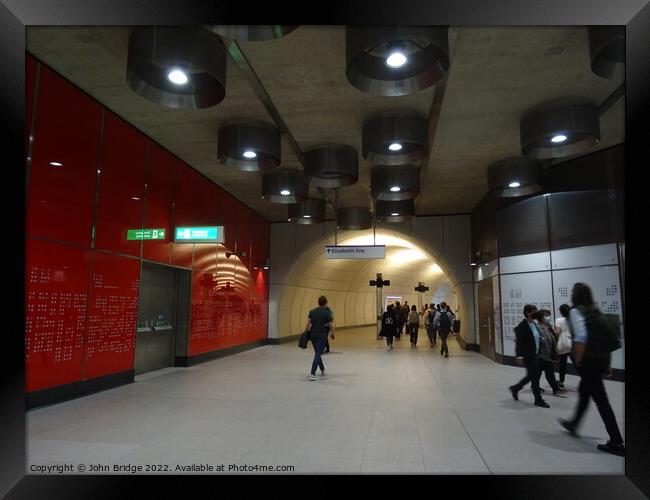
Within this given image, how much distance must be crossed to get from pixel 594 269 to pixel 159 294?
351 inches

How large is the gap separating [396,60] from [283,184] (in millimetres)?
5421

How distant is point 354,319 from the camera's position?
28.4m

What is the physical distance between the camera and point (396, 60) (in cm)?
479

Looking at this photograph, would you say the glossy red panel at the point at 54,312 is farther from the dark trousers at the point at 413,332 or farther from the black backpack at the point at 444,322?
the dark trousers at the point at 413,332

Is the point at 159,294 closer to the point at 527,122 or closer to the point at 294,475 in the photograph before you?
the point at 294,475

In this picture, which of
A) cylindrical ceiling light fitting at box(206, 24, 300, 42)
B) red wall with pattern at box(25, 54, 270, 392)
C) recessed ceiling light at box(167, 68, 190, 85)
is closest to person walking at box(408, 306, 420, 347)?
red wall with pattern at box(25, 54, 270, 392)

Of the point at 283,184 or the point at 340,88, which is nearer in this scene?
the point at 340,88

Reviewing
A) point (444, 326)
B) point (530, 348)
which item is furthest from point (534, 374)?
point (444, 326)

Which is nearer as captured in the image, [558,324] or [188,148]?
[558,324]

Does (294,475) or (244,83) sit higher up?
(244,83)

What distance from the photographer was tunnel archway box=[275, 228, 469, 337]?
16.0 meters

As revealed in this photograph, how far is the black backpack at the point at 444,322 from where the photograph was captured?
12586mm

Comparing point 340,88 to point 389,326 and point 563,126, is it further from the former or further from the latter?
point 389,326

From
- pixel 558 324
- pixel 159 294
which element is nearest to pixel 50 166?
pixel 159 294
